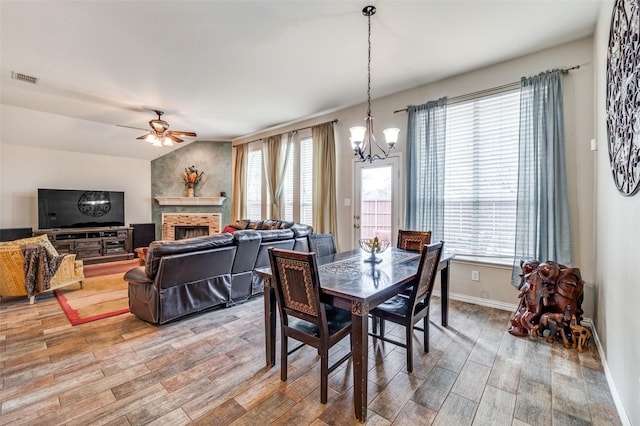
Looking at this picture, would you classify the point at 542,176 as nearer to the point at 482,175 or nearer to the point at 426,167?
the point at 482,175

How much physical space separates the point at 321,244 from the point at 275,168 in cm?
357

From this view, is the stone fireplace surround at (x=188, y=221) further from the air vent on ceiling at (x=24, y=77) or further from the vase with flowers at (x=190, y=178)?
the air vent on ceiling at (x=24, y=77)

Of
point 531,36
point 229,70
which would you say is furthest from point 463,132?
point 229,70

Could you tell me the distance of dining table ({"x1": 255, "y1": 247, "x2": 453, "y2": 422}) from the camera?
1689 mm

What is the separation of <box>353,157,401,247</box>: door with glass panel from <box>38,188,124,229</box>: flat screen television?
18.6ft

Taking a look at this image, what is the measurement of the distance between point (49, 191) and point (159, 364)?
5717 millimetres

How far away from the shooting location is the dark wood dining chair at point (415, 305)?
2061 millimetres

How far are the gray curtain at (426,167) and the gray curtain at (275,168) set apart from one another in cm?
288

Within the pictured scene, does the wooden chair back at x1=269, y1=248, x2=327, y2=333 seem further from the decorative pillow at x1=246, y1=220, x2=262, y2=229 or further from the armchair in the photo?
the decorative pillow at x1=246, y1=220, x2=262, y2=229

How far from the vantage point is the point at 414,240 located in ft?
11.0

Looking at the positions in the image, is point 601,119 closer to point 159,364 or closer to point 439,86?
point 439,86

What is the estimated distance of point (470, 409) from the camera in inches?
70.1

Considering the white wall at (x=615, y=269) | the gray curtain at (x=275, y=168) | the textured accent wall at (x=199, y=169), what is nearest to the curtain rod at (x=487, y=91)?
the white wall at (x=615, y=269)

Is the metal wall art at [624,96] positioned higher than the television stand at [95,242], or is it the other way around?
the metal wall art at [624,96]
